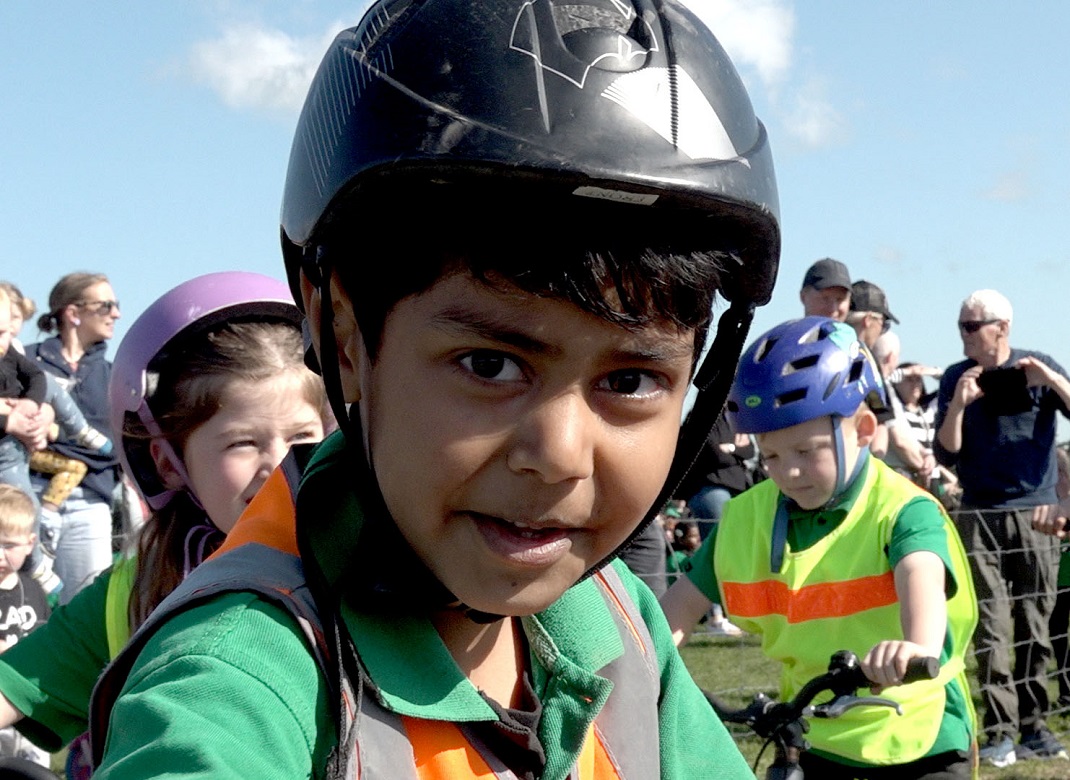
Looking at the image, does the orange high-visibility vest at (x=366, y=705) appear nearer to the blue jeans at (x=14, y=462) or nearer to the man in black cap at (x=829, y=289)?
the blue jeans at (x=14, y=462)

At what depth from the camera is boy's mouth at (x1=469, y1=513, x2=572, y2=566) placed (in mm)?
1669

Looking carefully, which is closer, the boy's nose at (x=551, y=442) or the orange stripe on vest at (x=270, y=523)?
the boy's nose at (x=551, y=442)

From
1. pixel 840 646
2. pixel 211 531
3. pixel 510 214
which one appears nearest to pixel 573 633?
pixel 510 214

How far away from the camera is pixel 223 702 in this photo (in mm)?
1449

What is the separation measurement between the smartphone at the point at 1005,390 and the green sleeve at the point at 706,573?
4.16 m

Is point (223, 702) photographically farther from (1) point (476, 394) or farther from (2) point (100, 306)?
(2) point (100, 306)

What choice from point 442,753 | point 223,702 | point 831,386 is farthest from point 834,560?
point 223,702

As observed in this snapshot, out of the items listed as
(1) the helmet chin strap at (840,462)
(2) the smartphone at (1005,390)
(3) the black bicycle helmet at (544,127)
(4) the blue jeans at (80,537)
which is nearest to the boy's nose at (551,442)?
(3) the black bicycle helmet at (544,127)

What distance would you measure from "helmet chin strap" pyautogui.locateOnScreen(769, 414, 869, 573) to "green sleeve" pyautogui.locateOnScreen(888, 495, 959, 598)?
0.23 m

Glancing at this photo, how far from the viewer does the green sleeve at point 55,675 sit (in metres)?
2.99

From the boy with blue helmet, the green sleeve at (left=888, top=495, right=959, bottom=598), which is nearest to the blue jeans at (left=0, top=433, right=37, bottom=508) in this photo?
the boy with blue helmet

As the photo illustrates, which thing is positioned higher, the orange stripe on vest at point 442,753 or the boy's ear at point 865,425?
the boy's ear at point 865,425

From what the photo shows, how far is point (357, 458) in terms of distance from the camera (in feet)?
6.05

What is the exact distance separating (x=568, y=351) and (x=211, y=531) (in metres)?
1.88
